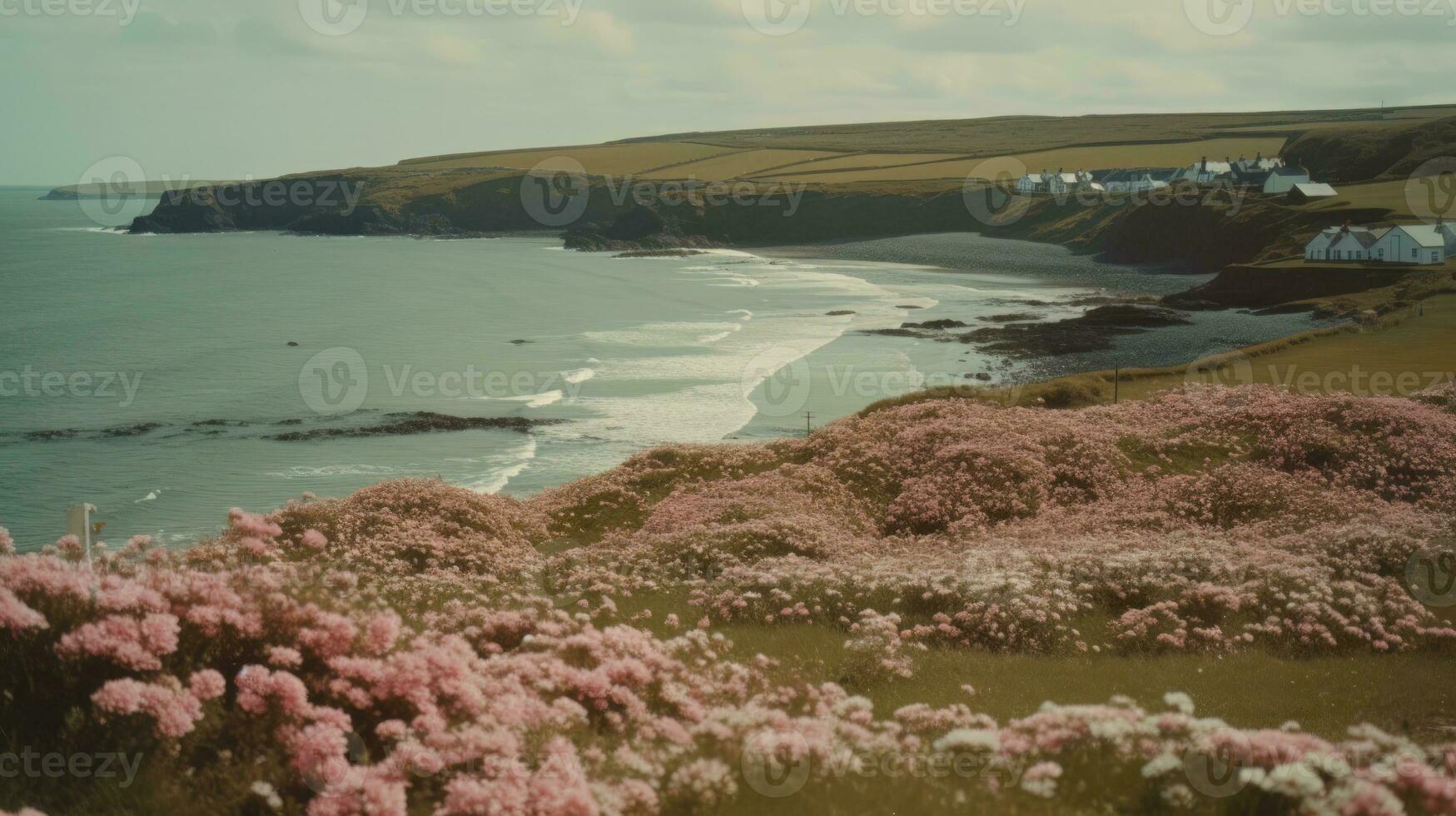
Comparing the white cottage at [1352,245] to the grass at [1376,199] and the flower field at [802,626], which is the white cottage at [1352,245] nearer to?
the grass at [1376,199]

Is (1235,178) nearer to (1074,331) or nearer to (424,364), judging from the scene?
(1074,331)

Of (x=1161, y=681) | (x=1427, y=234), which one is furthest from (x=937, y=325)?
(x=1161, y=681)

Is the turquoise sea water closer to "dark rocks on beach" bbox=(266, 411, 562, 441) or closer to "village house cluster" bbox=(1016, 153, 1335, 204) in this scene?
"dark rocks on beach" bbox=(266, 411, 562, 441)

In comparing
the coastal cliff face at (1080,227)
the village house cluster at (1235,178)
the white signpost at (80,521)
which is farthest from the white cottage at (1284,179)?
the white signpost at (80,521)

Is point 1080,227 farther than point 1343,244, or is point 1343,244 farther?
point 1080,227

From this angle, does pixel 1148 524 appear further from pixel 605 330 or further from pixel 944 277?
pixel 944 277

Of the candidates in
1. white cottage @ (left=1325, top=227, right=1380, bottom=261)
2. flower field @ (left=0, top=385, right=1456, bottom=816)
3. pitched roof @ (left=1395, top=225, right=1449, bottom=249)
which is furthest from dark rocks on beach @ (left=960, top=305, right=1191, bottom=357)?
flower field @ (left=0, top=385, right=1456, bottom=816)

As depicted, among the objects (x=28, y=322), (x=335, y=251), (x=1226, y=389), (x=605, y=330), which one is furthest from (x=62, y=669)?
(x=335, y=251)
